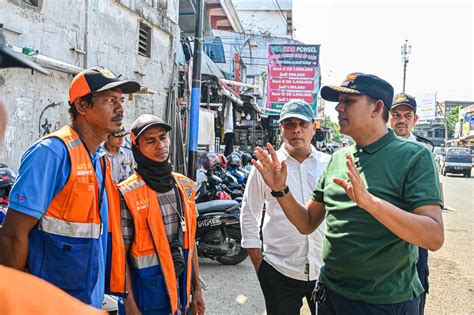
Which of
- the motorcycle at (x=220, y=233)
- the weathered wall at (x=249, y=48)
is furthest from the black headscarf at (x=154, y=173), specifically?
the weathered wall at (x=249, y=48)

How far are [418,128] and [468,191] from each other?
59479 millimetres

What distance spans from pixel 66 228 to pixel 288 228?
→ 1461 mm

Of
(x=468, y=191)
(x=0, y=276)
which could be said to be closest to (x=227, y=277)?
(x=0, y=276)

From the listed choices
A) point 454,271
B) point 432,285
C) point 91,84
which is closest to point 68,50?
point 91,84

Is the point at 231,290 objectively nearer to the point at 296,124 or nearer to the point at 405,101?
the point at 296,124

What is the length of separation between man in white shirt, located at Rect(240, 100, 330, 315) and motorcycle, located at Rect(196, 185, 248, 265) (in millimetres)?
2591

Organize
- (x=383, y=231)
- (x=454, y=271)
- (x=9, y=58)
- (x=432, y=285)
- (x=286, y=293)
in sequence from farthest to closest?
(x=454, y=271), (x=432, y=285), (x=286, y=293), (x=383, y=231), (x=9, y=58)

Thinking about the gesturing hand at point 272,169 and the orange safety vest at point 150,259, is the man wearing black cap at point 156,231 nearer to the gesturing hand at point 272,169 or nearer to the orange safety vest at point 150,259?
the orange safety vest at point 150,259

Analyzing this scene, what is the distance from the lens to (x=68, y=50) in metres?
6.29

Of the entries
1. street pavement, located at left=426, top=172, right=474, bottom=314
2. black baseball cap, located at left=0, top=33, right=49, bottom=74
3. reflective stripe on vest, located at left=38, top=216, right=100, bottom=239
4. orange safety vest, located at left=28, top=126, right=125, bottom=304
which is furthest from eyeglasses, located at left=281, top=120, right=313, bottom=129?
street pavement, located at left=426, top=172, right=474, bottom=314

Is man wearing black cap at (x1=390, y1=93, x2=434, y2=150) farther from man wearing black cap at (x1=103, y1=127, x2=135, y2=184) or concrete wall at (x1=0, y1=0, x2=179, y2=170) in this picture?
concrete wall at (x1=0, y1=0, x2=179, y2=170)

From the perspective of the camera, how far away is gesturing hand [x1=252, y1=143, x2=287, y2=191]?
2309 mm

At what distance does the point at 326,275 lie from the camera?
7.06 ft

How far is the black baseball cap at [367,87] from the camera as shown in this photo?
2072 mm
